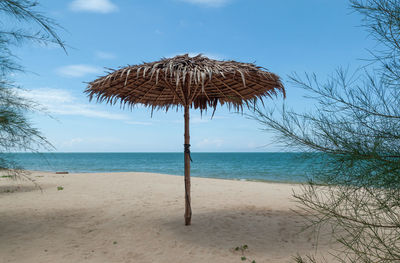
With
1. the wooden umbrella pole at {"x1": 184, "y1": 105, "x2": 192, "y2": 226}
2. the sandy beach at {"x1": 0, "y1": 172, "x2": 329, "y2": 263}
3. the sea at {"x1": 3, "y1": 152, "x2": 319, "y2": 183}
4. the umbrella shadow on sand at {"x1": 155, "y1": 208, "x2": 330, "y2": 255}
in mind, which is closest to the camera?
the sea at {"x1": 3, "y1": 152, "x2": 319, "y2": 183}

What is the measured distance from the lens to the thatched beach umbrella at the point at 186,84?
4359mm

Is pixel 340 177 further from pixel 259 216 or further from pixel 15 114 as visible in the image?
pixel 15 114

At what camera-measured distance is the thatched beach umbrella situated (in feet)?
14.3

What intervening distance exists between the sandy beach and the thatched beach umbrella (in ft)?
2.74

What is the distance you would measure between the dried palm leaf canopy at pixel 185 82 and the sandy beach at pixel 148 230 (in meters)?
2.34

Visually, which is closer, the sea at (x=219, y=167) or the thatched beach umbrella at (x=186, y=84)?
the sea at (x=219, y=167)

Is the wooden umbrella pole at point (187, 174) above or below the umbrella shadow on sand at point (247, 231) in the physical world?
above

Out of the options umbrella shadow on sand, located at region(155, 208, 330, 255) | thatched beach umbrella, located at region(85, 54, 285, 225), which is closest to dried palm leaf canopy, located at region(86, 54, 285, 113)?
thatched beach umbrella, located at region(85, 54, 285, 225)

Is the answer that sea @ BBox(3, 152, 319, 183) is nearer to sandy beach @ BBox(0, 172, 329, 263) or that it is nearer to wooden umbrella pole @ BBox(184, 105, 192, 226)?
sandy beach @ BBox(0, 172, 329, 263)

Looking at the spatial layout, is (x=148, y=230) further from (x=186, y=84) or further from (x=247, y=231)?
(x=186, y=84)

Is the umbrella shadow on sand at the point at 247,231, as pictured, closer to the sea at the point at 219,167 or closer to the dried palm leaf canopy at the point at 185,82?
the sea at the point at 219,167

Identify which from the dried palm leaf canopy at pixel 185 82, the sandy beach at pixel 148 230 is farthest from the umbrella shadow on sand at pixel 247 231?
the dried palm leaf canopy at pixel 185 82

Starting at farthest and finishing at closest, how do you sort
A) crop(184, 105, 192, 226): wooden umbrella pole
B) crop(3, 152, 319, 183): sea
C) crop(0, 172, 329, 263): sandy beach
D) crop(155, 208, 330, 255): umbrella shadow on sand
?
1. crop(184, 105, 192, 226): wooden umbrella pole
2. crop(155, 208, 330, 255): umbrella shadow on sand
3. crop(0, 172, 329, 263): sandy beach
4. crop(3, 152, 319, 183): sea

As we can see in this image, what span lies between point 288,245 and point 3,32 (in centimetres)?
589
